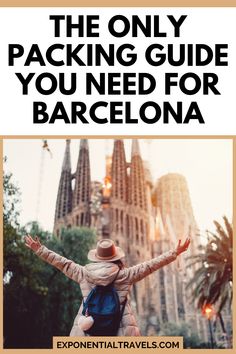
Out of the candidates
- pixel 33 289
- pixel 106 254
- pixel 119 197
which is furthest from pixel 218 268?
pixel 119 197

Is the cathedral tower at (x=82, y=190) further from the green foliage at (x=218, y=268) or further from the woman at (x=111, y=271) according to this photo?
the woman at (x=111, y=271)

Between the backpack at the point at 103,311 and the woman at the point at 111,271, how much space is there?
9 cm

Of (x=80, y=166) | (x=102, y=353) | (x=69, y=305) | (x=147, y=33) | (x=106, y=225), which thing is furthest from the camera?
(x=80, y=166)

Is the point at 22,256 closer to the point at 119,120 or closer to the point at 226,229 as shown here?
the point at 226,229

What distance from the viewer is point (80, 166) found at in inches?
1975

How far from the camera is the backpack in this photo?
582 cm

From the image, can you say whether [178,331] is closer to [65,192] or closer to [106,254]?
[65,192]

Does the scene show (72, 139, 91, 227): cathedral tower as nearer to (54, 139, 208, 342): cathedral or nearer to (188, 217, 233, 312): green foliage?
(54, 139, 208, 342): cathedral

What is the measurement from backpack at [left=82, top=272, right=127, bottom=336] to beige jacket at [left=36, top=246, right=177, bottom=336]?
0.28 feet

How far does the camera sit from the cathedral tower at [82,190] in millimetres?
47566

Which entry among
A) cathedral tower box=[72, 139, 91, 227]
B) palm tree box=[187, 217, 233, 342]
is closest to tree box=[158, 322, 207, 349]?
cathedral tower box=[72, 139, 91, 227]

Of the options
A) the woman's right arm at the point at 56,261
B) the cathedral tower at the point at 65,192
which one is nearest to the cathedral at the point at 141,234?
the cathedral tower at the point at 65,192

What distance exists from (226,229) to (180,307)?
4787 cm

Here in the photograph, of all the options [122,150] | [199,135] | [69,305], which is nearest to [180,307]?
[122,150]
